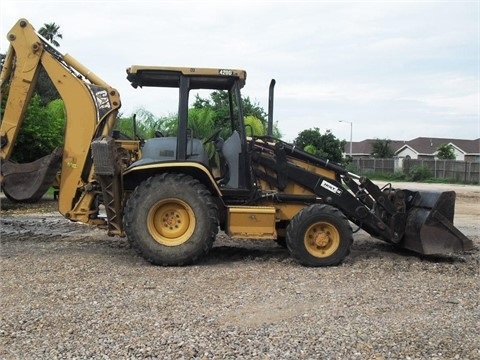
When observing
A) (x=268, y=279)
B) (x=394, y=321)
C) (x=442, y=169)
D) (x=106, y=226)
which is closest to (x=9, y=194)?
(x=106, y=226)

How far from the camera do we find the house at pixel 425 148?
2987 inches

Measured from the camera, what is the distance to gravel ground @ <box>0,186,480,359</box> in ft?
15.2

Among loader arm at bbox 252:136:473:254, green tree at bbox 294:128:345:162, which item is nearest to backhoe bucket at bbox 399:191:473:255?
loader arm at bbox 252:136:473:254

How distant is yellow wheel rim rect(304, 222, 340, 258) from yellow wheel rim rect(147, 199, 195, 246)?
5.44 feet

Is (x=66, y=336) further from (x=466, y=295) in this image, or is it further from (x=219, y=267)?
(x=466, y=295)

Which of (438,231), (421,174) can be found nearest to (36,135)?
(438,231)

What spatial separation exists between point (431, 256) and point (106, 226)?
4.93m

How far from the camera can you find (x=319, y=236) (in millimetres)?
8117

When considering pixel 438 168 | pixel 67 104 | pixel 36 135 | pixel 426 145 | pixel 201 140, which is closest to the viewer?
pixel 201 140

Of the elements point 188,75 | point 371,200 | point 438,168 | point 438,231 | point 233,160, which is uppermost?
point 188,75

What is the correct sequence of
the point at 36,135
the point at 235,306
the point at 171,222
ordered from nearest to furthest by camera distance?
1. the point at 235,306
2. the point at 171,222
3. the point at 36,135

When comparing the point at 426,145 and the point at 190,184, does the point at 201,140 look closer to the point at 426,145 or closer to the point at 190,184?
the point at 190,184

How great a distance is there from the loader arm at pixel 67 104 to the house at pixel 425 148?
65598 mm

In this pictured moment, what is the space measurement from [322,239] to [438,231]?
1.69 m
